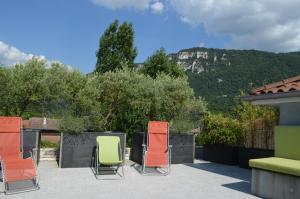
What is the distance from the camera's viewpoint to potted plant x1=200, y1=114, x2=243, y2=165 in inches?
417

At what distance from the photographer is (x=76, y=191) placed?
6.29m

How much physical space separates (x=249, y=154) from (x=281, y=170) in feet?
13.2

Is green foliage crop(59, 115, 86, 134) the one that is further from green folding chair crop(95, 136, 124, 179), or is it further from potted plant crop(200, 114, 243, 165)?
potted plant crop(200, 114, 243, 165)

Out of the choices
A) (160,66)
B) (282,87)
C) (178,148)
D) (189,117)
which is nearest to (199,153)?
(189,117)

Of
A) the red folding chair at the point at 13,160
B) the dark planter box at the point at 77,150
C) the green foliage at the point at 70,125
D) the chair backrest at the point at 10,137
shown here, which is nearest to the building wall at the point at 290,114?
the dark planter box at the point at 77,150

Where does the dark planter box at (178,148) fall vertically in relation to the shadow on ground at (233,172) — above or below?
above

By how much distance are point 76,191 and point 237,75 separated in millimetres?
36012

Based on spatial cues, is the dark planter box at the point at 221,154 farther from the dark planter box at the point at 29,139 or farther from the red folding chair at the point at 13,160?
the red folding chair at the point at 13,160

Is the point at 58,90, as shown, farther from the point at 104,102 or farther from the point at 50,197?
the point at 50,197

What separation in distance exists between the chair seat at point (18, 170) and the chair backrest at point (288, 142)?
16.3ft

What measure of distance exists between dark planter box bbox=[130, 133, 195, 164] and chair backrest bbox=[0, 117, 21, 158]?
3.62 metres

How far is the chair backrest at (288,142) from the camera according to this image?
6.92 meters

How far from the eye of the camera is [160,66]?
934 inches

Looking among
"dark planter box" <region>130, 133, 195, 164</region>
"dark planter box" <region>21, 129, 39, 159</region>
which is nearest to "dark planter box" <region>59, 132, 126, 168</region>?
"dark planter box" <region>21, 129, 39, 159</region>
